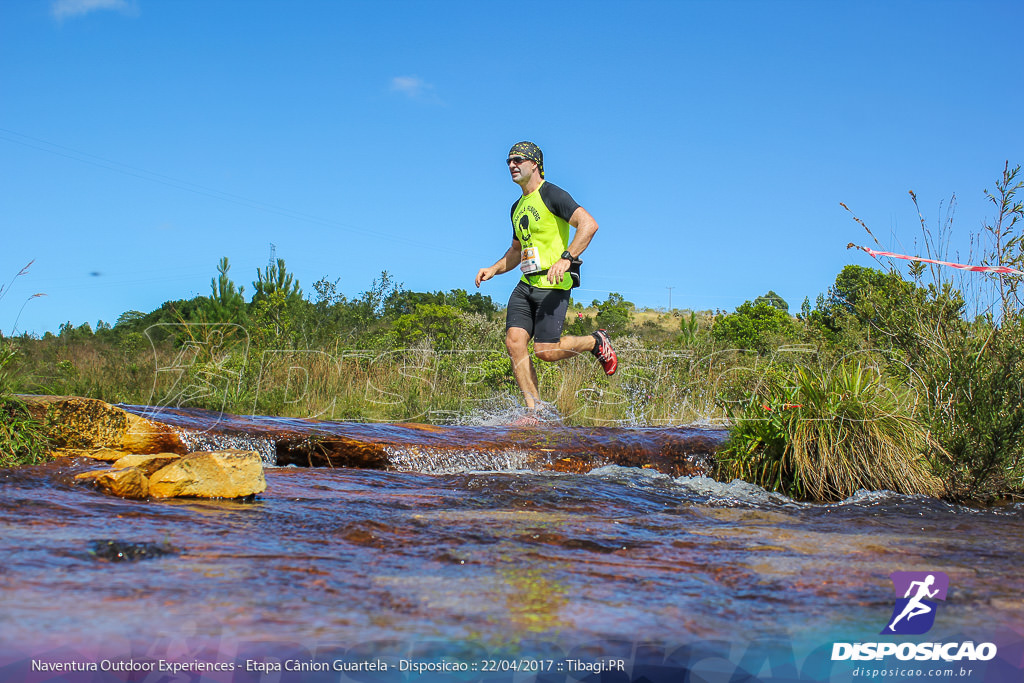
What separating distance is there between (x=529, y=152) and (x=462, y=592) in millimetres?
5063

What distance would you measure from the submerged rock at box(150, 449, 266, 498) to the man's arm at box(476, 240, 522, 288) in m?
3.65

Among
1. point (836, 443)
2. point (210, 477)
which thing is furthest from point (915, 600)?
point (210, 477)

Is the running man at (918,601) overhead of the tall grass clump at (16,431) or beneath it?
beneath

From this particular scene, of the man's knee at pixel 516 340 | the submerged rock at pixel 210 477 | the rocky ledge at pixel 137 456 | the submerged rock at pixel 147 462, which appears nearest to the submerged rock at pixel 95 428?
the rocky ledge at pixel 137 456

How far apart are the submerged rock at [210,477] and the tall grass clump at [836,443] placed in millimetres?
3055

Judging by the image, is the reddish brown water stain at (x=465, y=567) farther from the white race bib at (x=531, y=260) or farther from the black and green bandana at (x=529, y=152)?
the black and green bandana at (x=529, y=152)

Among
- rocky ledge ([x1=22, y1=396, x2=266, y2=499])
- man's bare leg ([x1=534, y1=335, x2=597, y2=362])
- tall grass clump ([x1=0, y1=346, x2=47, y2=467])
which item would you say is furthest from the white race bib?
tall grass clump ([x1=0, y1=346, x2=47, y2=467])

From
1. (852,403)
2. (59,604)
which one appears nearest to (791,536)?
(852,403)

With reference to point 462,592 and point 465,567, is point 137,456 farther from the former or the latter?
point 462,592

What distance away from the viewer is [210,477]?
11.3 feet

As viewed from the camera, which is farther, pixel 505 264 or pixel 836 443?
pixel 505 264

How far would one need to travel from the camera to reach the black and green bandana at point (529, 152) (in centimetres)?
652

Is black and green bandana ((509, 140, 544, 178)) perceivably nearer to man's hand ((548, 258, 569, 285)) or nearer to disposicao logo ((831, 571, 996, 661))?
man's hand ((548, 258, 569, 285))

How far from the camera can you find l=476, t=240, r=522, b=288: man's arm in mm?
6860
